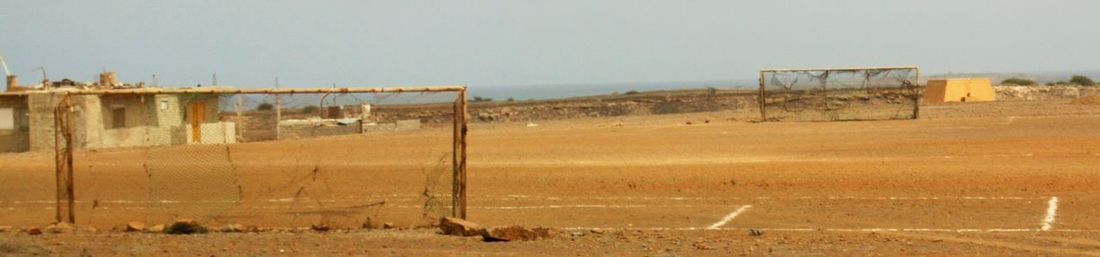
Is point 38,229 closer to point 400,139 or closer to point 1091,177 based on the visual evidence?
point 1091,177

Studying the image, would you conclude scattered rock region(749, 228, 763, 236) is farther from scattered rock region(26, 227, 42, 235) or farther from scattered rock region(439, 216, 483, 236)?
scattered rock region(26, 227, 42, 235)

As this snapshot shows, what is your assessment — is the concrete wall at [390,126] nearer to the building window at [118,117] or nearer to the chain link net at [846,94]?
the building window at [118,117]

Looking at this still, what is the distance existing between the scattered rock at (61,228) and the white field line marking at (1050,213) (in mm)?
11278

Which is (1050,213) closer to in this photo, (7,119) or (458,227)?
(458,227)

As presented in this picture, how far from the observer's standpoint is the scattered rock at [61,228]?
1759cm

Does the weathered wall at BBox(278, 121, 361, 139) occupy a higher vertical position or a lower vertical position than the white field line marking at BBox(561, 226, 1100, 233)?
lower

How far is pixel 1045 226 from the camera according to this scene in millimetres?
17531

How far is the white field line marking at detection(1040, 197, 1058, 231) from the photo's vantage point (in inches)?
690

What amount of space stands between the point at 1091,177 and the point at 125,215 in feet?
48.8

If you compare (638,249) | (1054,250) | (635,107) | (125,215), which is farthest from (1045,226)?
(635,107)

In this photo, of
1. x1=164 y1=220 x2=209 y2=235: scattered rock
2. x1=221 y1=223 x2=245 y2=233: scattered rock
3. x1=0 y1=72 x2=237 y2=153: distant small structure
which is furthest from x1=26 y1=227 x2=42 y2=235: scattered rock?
x1=0 y1=72 x2=237 y2=153: distant small structure

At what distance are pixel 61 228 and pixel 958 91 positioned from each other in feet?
180

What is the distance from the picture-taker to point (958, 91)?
6694cm

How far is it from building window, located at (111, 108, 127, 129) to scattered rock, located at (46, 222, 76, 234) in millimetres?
22170
